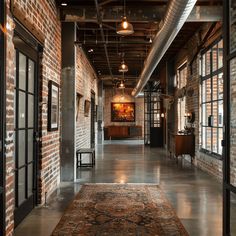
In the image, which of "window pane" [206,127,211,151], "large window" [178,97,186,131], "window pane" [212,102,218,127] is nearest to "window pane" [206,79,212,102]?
"window pane" [212,102,218,127]

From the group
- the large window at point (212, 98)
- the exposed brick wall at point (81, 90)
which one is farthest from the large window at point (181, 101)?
the exposed brick wall at point (81, 90)

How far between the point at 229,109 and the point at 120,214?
2.21 metres

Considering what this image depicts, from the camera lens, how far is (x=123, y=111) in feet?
78.5

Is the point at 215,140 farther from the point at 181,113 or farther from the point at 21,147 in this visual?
the point at 21,147

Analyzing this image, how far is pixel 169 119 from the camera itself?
14.6m

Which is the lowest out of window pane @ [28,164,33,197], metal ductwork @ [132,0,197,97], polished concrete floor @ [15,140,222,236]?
polished concrete floor @ [15,140,222,236]

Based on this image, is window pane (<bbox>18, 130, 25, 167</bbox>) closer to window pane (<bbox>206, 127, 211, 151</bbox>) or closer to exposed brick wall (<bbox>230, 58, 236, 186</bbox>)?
exposed brick wall (<bbox>230, 58, 236, 186</bbox>)

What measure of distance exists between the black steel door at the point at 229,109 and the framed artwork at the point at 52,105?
126 inches

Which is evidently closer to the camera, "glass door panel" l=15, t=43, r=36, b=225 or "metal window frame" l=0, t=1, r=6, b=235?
"metal window frame" l=0, t=1, r=6, b=235

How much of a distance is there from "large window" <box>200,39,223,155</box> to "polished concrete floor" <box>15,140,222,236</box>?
33.0 inches

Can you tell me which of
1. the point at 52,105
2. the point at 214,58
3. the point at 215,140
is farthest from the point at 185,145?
the point at 52,105

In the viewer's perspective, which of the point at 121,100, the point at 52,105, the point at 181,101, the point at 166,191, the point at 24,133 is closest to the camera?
the point at 24,133

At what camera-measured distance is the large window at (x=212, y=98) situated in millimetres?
8039

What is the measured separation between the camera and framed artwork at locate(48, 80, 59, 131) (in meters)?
5.83
